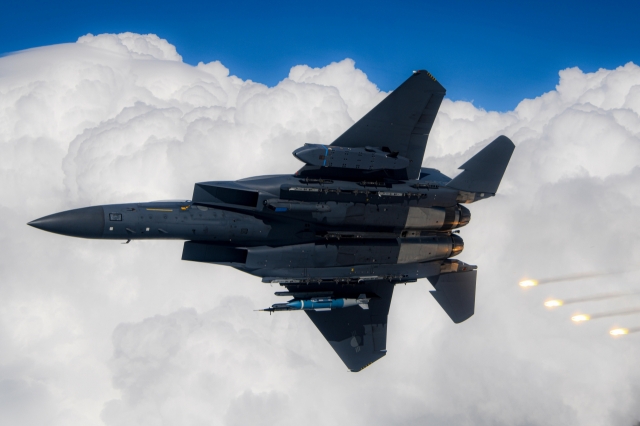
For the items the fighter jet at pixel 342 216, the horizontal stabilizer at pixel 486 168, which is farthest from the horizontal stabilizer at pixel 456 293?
the horizontal stabilizer at pixel 486 168

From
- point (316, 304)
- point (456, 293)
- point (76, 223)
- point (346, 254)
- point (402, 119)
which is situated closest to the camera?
point (76, 223)

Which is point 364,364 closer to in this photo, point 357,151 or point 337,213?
point 337,213

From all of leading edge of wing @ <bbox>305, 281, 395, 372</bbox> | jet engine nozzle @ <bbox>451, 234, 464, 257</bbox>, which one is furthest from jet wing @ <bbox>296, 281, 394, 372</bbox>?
jet engine nozzle @ <bbox>451, 234, 464, 257</bbox>

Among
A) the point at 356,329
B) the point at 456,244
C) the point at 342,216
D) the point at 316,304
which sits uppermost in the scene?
the point at 456,244

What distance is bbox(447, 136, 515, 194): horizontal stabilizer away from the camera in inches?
1042

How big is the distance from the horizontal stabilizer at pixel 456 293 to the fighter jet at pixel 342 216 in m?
0.09

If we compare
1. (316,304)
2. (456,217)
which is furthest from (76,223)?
(456,217)

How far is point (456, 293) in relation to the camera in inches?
1130

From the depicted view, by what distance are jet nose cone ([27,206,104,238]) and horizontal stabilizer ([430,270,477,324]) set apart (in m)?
14.8

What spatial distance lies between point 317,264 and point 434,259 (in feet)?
17.9

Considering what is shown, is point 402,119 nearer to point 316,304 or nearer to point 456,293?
point 316,304

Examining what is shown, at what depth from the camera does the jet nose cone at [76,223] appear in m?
22.0

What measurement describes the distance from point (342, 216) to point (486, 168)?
6.93 metres

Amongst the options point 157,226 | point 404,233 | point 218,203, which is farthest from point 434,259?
point 157,226
